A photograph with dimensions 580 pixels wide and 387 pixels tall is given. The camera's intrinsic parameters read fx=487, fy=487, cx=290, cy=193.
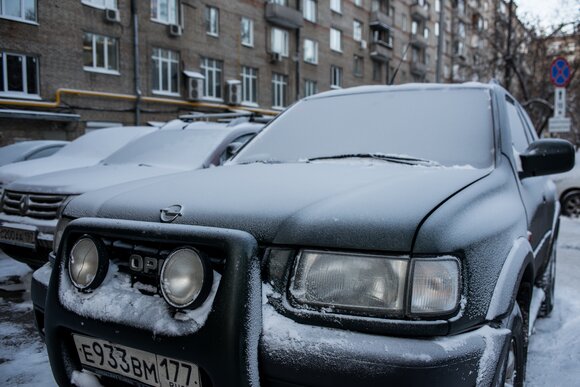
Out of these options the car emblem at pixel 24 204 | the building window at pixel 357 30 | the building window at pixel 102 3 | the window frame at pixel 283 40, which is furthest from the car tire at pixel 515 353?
the building window at pixel 357 30

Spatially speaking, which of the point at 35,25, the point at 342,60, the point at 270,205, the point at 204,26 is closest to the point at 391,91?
the point at 270,205

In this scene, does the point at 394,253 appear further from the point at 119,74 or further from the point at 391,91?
the point at 119,74

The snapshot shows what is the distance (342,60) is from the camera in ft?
97.0

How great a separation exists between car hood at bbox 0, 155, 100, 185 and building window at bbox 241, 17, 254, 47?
17.2m

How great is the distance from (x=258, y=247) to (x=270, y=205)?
176 mm

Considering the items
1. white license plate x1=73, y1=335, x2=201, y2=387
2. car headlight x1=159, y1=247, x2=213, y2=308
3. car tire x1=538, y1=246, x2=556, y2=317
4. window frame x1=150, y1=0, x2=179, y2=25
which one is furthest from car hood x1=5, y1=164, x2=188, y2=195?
window frame x1=150, y1=0, x2=179, y2=25

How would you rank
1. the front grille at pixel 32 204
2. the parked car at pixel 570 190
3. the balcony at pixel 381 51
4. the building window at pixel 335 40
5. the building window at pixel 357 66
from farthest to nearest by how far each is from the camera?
1. the balcony at pixel 381 51
2. the building window at pixel 357 66
3. the building window at pixel 335 40
4. the parked car at pixel 570 190
5. the front grille at pixel 32 204

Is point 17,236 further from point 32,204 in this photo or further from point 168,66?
point 168,66

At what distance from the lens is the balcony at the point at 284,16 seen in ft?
76.5

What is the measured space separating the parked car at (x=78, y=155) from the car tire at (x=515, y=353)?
17.4 ft

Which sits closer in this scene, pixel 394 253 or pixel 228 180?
pixel 394 253

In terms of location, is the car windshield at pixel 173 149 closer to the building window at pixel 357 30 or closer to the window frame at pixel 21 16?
the window frame at pixel 21 16

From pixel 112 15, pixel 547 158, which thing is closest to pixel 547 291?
pixel 547 158

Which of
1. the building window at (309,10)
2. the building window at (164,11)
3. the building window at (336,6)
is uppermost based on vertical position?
the building window at (336,6)
